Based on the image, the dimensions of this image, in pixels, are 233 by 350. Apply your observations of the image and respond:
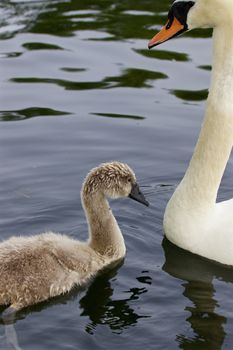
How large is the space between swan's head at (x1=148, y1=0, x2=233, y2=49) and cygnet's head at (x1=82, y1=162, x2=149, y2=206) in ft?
3.65

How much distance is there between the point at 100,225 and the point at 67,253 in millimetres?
483

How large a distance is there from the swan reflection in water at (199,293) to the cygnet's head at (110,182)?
0.69m

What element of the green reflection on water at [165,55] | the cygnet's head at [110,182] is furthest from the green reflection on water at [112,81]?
the cygnet's head at [110,182]

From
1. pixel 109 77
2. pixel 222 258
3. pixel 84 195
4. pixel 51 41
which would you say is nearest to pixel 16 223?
pixel 84 195

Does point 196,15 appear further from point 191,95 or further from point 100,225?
point 191,95

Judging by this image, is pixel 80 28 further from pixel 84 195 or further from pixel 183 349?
pixel 183 349

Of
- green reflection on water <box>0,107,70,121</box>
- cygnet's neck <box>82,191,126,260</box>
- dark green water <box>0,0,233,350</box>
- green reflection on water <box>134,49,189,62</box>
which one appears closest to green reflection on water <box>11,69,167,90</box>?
dark green water <box>0,0,233,350</box>

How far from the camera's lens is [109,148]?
10.5 metres

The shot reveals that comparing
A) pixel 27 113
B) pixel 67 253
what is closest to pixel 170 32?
pixel 67 253

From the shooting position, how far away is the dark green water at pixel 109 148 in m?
7.21

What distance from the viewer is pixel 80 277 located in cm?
775

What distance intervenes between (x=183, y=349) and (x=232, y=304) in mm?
769

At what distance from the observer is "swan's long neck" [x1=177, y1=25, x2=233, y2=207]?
811cm

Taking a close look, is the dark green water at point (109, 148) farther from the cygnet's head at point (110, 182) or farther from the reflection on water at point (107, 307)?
the cygnet's head at point (110, 182)
